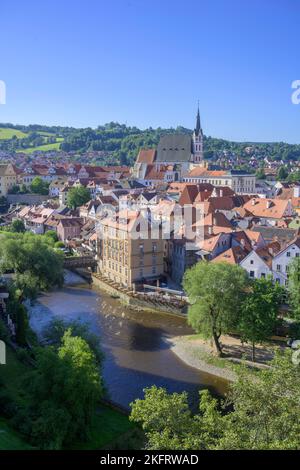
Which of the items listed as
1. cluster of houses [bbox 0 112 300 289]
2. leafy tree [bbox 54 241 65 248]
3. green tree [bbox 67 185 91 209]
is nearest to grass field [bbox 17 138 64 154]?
cluster of houses [bbox 0 112 300 289]

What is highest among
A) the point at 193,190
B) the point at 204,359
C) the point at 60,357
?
the point at 193,190

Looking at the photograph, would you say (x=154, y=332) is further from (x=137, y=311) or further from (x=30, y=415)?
(x=30, y=415)

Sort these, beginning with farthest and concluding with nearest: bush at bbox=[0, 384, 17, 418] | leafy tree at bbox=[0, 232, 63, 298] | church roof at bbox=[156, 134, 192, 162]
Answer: church roof at bbox=[156, 134, 192, 162], leafy tree at bbox=[0, 232, 63, 298], bush at bbox=[0, 384, 17, 418]

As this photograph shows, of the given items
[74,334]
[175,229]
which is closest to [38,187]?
[175,229]

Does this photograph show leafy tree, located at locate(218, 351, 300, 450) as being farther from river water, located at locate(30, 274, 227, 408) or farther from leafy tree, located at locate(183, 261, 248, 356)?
leafy tree, located at locate(183, 261, 248, 356)

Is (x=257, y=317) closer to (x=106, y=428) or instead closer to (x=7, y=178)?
(x=106, y=428)

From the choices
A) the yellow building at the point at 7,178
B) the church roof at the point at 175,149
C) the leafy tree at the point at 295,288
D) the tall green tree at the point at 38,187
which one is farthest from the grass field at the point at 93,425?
the church roof at the point at 175,149
